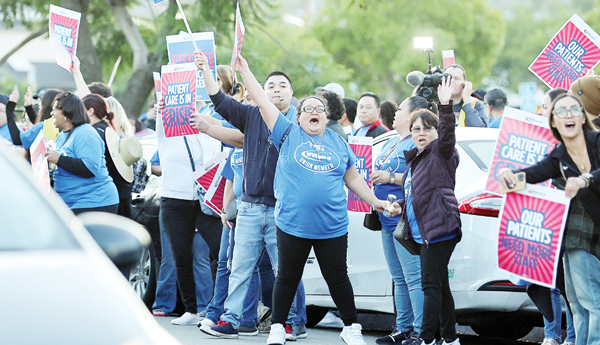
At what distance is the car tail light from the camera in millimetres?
5926

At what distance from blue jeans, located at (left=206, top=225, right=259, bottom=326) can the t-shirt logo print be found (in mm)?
1153

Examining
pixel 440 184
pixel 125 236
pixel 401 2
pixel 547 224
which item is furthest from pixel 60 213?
pixel 401 2

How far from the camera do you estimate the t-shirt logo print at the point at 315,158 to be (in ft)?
19.3

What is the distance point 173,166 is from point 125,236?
4048mm

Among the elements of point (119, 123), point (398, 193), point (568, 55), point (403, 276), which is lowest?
point (403, 276)

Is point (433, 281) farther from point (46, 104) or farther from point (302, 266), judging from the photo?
point (46, 104)

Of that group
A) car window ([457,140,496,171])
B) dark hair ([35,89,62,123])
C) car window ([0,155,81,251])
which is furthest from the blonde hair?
car window ([0,155,81,251])

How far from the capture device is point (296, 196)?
5836 millimetres

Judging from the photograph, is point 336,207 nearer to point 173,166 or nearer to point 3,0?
point 173,166

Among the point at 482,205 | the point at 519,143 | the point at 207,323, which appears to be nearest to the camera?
the point at 519,143

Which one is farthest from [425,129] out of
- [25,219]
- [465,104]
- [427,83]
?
[25,219]

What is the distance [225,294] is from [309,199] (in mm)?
1525

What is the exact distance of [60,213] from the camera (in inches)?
117

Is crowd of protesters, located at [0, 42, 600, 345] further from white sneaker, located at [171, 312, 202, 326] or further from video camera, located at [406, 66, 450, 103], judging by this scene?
video camera, located at [406, 66, 450, 103]
